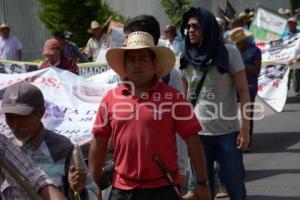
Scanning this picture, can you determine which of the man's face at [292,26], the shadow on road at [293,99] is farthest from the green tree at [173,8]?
the shadow on road at [293,99]

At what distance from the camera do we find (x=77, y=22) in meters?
20.5

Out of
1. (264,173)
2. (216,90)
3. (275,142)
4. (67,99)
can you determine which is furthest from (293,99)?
(216,90)

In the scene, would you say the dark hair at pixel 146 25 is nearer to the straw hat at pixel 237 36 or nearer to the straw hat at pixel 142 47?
the straw hat at pixel 142 47

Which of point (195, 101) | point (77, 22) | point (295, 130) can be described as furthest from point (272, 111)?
point (77, 22)

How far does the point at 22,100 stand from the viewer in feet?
11.8

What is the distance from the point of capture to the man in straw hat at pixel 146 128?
13.7ft

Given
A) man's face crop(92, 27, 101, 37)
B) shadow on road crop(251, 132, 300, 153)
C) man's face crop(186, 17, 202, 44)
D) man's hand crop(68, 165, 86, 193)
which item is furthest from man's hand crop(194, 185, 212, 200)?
man's face crop(92, 27, 101, 37)

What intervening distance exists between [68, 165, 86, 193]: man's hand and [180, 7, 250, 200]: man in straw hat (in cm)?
227

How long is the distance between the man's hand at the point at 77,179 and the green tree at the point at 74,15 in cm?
1685

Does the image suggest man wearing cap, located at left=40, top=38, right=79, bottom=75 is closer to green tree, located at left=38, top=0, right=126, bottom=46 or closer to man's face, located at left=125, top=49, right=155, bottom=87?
man's face, located at left=125, top=49, right=155, bottom=87

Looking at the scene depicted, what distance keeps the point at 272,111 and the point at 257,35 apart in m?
7.37

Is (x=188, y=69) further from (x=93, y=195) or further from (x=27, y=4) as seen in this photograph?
(x=27, y=4)

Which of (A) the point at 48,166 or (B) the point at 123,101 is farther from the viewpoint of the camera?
(B) the point at 123,101

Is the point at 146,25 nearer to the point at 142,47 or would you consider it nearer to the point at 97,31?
the point at 142,47
